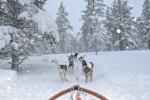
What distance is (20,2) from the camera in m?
23.7

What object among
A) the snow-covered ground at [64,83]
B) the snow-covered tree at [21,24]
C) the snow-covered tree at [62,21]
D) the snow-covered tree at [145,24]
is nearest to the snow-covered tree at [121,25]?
the snow-covered tree at [145,24]

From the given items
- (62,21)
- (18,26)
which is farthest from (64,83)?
(62,21)

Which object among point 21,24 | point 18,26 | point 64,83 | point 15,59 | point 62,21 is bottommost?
point 64,83

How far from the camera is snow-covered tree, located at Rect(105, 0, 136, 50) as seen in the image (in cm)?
5681

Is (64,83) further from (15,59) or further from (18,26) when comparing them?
(18,26)

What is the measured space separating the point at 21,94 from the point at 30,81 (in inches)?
156

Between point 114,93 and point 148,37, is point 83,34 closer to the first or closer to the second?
point 148,37

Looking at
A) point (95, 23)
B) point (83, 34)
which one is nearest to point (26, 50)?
point (95, 23)

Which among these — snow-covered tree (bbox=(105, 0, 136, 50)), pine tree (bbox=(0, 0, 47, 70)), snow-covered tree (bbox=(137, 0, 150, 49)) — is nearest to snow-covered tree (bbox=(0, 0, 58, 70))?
pine tree (bbox=(0, 0, 47, 70))

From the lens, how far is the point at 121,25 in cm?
5622

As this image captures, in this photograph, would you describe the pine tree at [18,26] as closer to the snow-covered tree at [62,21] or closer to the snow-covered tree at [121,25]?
the snow-covered tree at [121,25]

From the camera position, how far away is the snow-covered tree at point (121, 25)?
56812 millimetres

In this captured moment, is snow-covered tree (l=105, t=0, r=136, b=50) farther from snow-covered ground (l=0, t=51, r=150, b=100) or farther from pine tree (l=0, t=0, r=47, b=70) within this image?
pine tree (l=0, t=0, r=47, b=70)

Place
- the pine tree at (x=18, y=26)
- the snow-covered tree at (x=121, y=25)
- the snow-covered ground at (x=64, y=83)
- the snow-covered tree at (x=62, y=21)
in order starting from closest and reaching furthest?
the snow-covered ground at (x=64, y=83) < the pine tree at (x=18, y=26) < the snow-covered tree at (x=121, y=25) < the snow-covered tree at (x=62, y=21)
